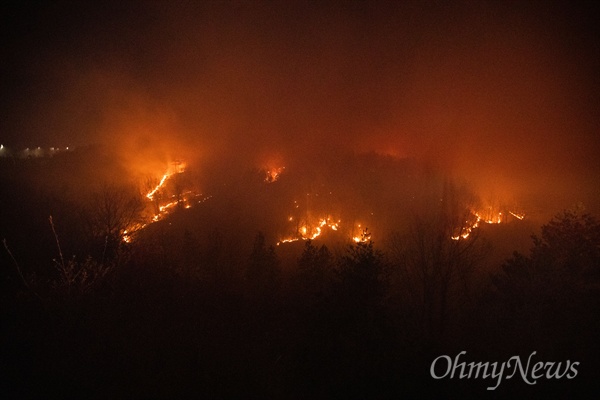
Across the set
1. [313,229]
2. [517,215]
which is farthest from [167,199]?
[517,215]

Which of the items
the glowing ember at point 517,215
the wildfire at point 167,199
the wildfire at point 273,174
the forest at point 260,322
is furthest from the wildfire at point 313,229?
the glowing ember at point 517,215

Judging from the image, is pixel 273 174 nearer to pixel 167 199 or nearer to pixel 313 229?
pixel 313 229

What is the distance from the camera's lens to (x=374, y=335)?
11344mm

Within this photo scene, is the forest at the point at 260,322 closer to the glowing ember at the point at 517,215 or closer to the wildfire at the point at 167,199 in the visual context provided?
the wildfire at the point at 167,199

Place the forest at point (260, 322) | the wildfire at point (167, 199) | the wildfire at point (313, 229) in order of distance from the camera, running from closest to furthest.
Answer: the forest at point (260, 322)
the wildfire at point (167, 199)
the wildfire at point (313, 229)

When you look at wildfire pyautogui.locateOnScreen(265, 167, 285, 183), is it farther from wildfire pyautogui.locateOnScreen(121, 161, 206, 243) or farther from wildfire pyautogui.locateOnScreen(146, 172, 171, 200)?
wildfire pyautogui.locateOnScreen(146, 172, 171, 200)

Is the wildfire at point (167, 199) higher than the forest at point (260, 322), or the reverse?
the wildfire at point (167, 199)

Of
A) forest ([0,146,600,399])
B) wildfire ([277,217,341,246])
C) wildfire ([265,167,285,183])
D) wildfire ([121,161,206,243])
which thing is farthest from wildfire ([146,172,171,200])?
wildfire ([277,217,341,246])

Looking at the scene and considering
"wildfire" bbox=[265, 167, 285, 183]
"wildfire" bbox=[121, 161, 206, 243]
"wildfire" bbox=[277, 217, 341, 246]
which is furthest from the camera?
"wildfire" bbox=[265, 167, 285, 183]

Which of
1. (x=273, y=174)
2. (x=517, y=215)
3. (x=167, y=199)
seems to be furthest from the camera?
(x=273, y=174)

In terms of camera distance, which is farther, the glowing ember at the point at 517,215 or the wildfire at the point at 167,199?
the glowing ember at the point at 517,215

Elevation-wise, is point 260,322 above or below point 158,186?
below

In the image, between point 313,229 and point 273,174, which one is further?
point 273,174

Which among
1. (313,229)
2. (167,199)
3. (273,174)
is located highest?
(273,174)
